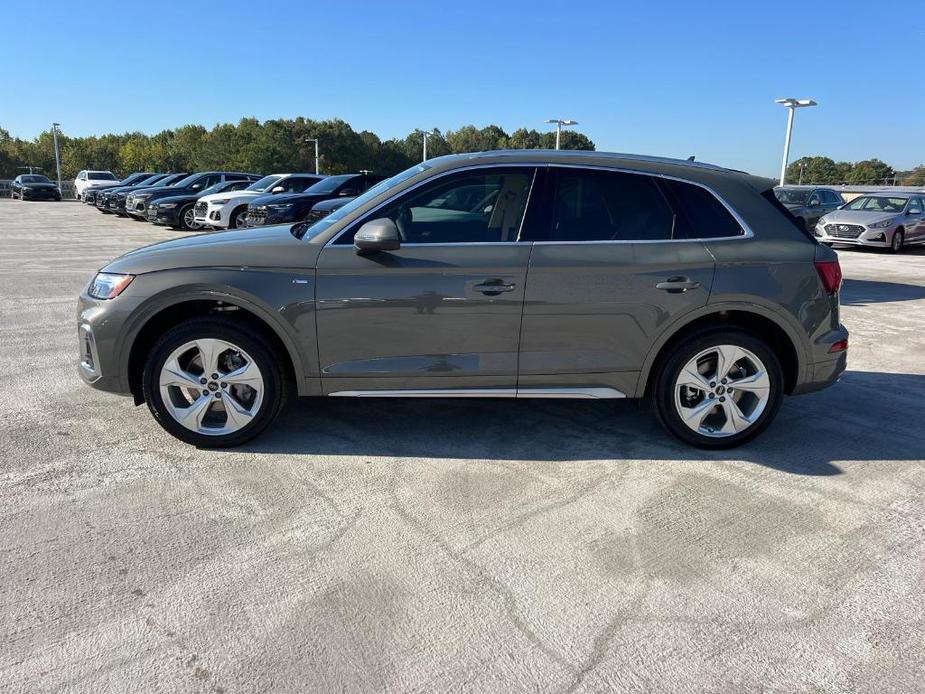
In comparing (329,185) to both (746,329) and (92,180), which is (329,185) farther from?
(92,180)

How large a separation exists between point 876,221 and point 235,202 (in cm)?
1669

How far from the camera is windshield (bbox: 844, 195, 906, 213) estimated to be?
18.2 meters

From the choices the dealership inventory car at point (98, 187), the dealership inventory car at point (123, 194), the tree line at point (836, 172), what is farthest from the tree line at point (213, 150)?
the dealership inventory car at point (123, 194)

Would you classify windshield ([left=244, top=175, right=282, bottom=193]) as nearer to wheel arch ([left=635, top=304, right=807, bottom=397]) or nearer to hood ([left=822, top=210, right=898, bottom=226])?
hood ([left=822, top=210, right=898, bottom=226])

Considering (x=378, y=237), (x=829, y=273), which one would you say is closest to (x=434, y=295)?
(x=378, y=237)

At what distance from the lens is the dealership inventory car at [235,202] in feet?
57.3

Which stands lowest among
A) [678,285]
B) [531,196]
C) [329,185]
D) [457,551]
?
[457,551]

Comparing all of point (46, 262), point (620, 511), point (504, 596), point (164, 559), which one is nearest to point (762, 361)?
point (620, 511)

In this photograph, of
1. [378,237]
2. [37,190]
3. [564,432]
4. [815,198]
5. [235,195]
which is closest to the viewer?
[378,237]

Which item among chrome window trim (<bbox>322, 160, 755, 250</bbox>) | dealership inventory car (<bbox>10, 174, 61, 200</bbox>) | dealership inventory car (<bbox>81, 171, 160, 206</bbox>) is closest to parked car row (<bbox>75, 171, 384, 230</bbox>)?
dealership inventory car (<bbox>81, 171, 160, 206</bbox>)

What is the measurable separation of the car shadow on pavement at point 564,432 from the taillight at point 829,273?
3.43 feet

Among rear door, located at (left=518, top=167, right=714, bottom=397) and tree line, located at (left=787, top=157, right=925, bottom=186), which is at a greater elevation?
tree line, located at (left=787, top=157, right=925, bottom=186)

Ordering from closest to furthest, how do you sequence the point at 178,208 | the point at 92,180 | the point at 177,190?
the point at 178,208
the point at 177,190
the point at 92,180

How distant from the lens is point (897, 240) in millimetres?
17422
